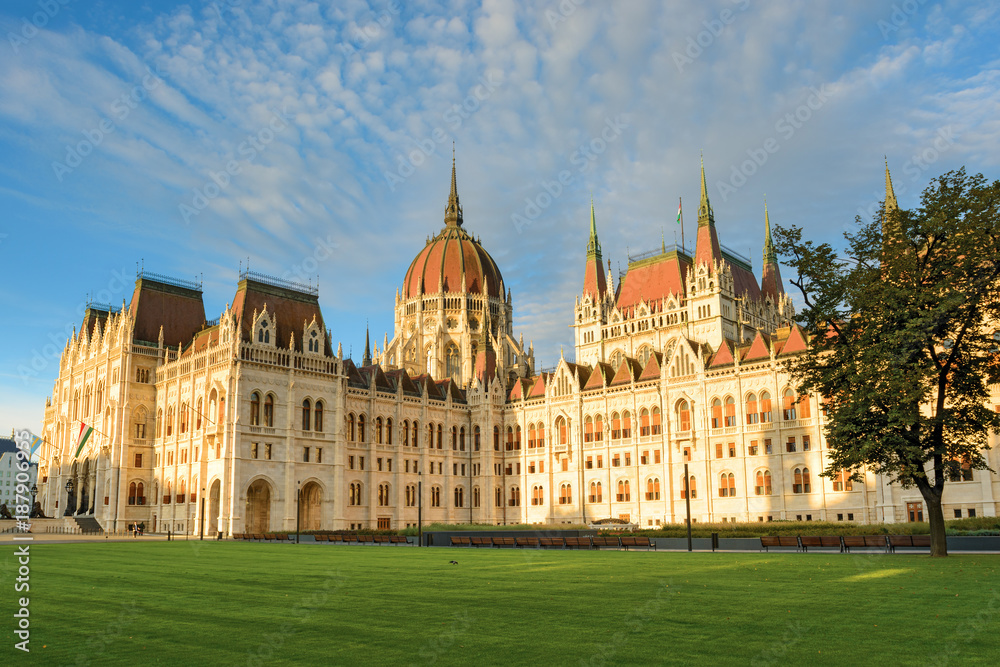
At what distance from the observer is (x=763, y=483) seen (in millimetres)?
70938

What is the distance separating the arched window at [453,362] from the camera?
11000 cm

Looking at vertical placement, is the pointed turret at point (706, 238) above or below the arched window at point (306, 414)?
above

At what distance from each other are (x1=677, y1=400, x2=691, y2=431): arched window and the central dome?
138 feet

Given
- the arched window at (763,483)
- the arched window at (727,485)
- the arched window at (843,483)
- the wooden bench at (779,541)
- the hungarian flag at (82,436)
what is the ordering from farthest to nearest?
1. the hungarian flag at (82,436)
2. the arched window at (727,485)
3. the arched window at (763,483)
4. the arched window at (843,483)
5. the wooden bench at (779,541)

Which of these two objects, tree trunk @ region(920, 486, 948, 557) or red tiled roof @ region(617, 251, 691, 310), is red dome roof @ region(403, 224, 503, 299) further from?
tree trunk @ region(920, 486, 948, 557)

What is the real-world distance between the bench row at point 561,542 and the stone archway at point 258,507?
29.1 meters

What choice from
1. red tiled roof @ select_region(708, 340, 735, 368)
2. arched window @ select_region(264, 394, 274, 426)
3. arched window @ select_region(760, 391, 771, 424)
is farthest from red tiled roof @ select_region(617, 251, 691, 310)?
arched window @ select_region(264, 394, 274, 426)

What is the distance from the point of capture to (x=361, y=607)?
17156 mm

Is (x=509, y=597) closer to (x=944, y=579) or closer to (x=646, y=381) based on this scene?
(x=944, y=579)

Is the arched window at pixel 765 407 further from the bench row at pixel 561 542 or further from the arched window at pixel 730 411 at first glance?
the bench row at pixel 561 542

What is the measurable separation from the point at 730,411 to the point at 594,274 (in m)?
33.2

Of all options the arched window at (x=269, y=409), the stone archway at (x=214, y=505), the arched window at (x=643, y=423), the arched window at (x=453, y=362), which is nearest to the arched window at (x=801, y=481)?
the arched window at (x=643, y=423)

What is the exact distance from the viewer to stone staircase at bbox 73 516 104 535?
76125 mm

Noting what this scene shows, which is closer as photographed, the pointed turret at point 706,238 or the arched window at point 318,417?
the arched window at point 318,417
